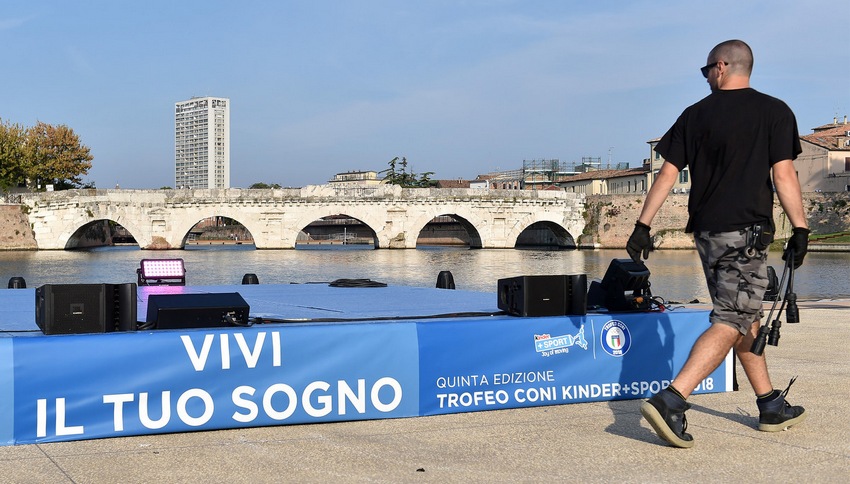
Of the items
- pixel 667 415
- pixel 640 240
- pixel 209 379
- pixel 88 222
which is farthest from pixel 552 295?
pixel 88 222

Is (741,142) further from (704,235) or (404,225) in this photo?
(404,225)

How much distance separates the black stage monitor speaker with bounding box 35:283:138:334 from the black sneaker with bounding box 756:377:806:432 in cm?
280

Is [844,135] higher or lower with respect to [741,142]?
higher

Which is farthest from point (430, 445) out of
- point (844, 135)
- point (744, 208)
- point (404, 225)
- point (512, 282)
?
point (844, 135)

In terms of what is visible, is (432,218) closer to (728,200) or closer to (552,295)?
(552,295)

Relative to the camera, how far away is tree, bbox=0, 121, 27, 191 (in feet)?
171

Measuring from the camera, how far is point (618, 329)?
4883 mm

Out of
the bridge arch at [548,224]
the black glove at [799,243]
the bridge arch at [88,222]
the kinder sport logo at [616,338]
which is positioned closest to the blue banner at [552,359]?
the kinder sport logo at [616,338]

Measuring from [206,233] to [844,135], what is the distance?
52.2 m

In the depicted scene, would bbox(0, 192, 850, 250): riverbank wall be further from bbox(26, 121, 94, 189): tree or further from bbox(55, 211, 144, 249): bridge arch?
bbox(26, 121, 94, 189): tree

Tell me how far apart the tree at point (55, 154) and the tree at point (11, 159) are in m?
1.06

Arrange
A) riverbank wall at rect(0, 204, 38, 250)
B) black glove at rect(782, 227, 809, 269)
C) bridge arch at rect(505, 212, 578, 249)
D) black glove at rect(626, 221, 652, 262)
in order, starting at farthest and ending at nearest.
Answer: bridge arch at rect(505, 212, 578, 249) < riverbank wall at rect(0, 204, 38, 250) < black glove at rect(626, 221, 652, 262) < black glove at rect(782, 227, 809, 269)

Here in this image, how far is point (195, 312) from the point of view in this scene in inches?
172

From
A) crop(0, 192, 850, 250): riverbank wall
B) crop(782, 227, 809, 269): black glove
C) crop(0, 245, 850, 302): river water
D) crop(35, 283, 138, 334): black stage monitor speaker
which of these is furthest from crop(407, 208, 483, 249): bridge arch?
crop(782, 227, 809, 269): black glove
